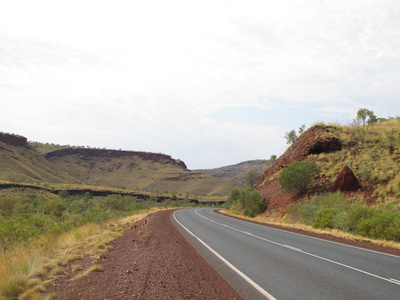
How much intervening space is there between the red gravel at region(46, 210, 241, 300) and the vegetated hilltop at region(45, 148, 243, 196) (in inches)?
3711

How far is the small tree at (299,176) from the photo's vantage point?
24.4 metres

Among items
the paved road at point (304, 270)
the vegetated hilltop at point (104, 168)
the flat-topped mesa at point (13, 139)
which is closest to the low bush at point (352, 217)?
the paved road at point (304, 270)

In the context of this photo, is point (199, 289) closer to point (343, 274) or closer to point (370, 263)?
point (343, 274)

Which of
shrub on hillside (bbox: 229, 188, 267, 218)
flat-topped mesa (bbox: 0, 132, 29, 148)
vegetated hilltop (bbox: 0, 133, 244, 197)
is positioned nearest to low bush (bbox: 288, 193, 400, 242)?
shrub on hillside (bbox: 229, 188, 267, 218)

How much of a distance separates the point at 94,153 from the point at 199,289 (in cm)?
13676

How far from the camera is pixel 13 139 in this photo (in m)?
98.2

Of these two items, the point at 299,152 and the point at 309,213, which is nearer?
the point at 309,213

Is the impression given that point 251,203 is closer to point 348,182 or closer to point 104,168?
point 348,182

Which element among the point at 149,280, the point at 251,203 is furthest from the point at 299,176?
the point at 149,280

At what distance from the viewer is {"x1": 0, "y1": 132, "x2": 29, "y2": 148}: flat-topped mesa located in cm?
9562

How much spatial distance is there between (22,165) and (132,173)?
147 ft

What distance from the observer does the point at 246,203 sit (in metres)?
33.2

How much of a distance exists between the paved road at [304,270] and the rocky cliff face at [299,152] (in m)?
16.5

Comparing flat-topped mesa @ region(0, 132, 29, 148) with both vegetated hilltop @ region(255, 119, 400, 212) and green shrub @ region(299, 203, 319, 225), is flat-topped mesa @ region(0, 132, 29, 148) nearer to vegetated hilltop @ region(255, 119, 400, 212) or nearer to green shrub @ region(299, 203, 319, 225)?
vegetated hilltop @ region(255, 119, 400, 212)
